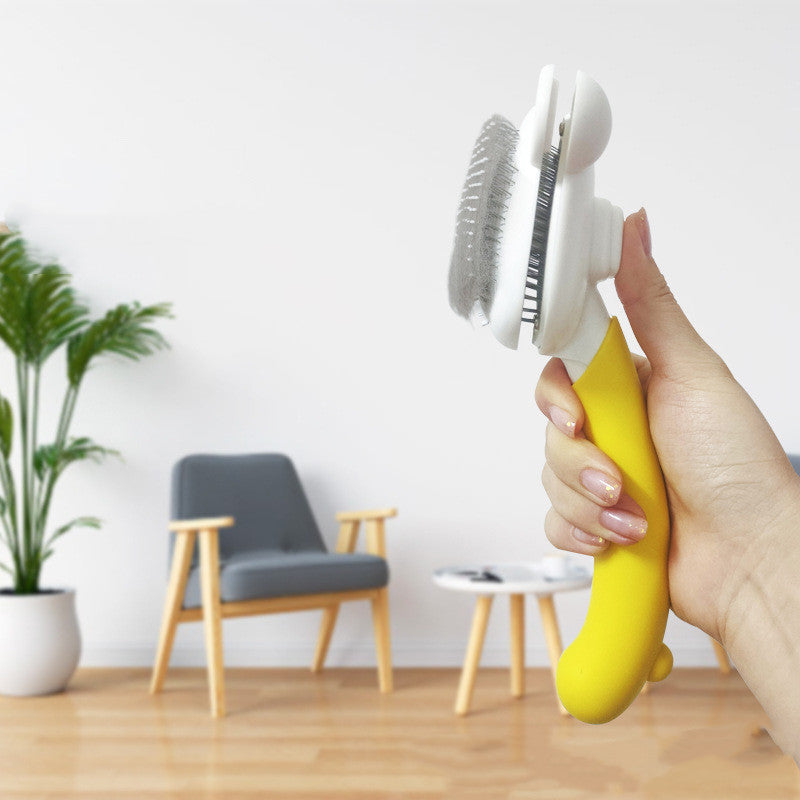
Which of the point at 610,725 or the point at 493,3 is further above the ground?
the point at 493,3

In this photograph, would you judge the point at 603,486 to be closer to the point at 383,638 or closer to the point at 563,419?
the point at 563,419


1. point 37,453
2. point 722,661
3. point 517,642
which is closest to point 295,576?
point 517,642

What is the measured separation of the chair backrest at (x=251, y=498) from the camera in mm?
3609

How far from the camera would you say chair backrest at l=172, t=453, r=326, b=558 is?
3.61 meters

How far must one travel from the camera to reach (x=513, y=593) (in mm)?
3016

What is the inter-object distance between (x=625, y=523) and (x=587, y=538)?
71 millimetres

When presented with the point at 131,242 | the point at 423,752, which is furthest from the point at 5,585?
the point at 423,752

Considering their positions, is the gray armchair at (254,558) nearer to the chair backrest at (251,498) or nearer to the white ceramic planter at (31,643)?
the chair backrest at (251,498)

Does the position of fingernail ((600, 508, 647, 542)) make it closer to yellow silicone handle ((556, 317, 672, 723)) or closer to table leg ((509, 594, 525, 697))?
yellow silicone handle ((556, 317, 672, 723))

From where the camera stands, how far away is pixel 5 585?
3963 millimetres

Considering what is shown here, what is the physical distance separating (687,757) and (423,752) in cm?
69

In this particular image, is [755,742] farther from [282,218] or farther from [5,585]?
[5,585]

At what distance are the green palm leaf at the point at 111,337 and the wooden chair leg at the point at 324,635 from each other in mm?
1228

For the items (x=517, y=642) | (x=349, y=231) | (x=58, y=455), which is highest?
(x=349, y=231)
